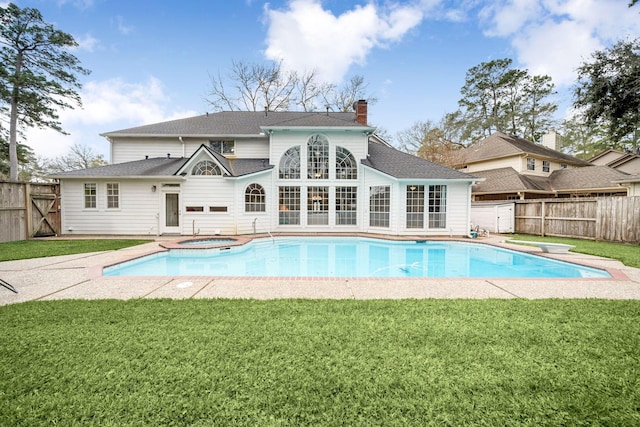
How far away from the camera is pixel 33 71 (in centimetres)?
1830

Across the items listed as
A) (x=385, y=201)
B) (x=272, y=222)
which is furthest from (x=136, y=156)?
(x=385, y=201)

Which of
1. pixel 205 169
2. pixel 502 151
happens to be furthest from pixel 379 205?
pixel 502 151

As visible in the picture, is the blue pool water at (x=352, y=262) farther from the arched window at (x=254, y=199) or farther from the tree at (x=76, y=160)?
the tree at (x=76, y=160)

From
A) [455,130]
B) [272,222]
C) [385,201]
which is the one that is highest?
[455,130]

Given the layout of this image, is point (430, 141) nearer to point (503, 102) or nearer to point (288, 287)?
point (503, 102)

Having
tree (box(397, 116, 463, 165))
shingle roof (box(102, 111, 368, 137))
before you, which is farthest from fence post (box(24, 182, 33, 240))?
tree (box(397, 116, 463, 165))

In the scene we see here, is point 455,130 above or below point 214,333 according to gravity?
above

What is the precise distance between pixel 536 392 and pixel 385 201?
1174 cm

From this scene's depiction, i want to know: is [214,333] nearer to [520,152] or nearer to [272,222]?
[272,222]

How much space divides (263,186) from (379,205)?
19.7 ft

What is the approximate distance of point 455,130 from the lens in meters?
30.5

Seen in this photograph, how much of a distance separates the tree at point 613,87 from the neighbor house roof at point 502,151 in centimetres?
588

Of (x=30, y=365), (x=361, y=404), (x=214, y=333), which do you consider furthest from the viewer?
(x=214, y=333)

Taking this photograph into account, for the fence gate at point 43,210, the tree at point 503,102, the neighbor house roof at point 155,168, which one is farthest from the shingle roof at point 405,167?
the tree at point 503,102
